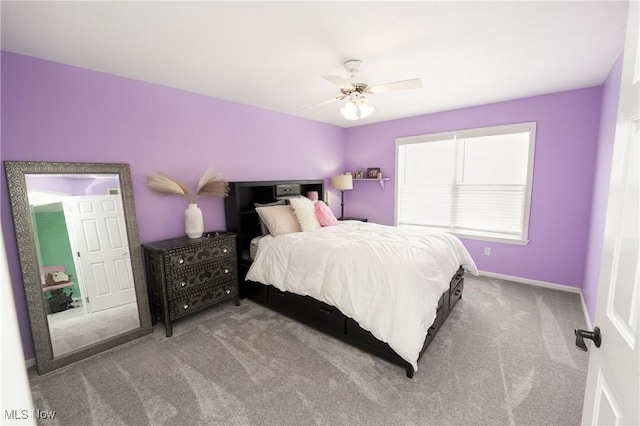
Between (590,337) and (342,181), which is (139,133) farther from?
(590,337)

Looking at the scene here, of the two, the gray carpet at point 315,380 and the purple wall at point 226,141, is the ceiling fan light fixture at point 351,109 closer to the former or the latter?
the purple wall at point 226,141

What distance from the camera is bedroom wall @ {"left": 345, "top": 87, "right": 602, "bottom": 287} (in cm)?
315

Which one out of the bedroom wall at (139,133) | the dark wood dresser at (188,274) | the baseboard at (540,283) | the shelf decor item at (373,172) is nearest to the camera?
the bedroom wall at (139,133)

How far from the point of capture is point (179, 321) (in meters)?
2.86

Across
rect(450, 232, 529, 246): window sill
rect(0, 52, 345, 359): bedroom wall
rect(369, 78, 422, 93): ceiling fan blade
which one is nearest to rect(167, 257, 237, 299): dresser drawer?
rect(0, 52, 345, 359): bedroom wall

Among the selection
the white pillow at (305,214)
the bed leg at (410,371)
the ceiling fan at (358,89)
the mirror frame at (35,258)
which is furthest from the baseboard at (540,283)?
the mirror frame at (35,258)

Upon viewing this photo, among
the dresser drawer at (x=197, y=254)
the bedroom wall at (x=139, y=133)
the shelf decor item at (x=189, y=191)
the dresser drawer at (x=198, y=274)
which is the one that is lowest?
the dresser drawer at (x=198, y=274)

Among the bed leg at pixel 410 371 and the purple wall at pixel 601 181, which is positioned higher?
the purple wall at pixel 601 181

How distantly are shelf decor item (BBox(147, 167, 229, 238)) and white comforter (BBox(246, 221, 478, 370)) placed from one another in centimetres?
74

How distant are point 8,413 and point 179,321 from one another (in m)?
2.74

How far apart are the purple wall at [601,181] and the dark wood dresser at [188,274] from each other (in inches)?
136

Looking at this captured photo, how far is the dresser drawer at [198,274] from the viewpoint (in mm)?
2623

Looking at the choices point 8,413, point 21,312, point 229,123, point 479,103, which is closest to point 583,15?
point 479,103

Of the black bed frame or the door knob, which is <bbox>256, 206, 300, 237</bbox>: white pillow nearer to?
the black bed frame
